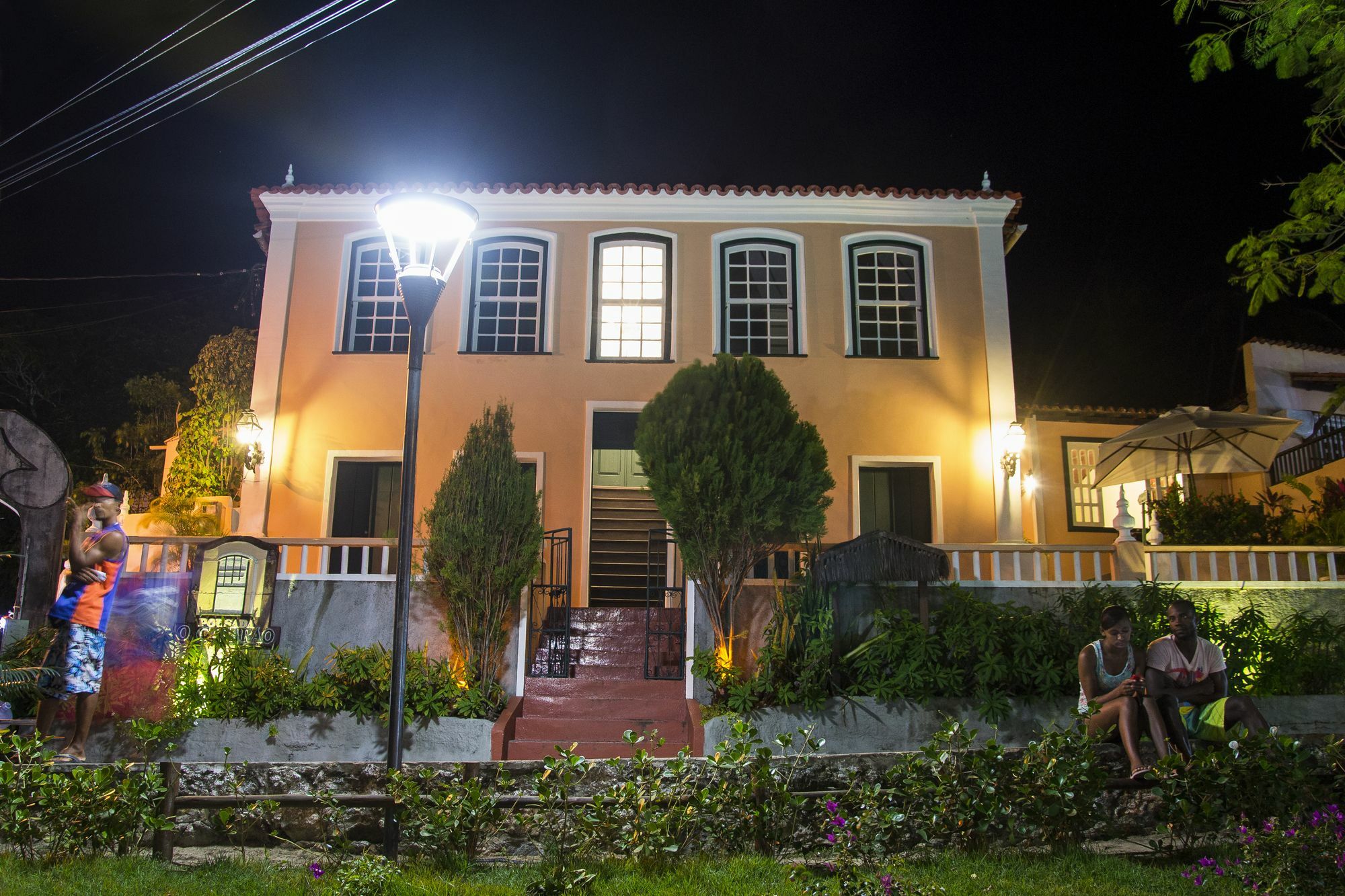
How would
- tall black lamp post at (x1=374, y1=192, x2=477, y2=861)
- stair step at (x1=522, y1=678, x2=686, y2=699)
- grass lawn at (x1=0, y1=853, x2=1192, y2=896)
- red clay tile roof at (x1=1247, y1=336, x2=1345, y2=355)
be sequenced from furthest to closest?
1. red clay tile roof at (x1=1247, y1=336, x2=1345, y2=355)
2. stair step at (x1=522, y1=678, x2=686, y2=699)
3. tall black lamp post at (x1=374, y1=192, x2=477, y2=861)
4. grass lawn at (x1=0, y1=853, x2=1192, y2=896)

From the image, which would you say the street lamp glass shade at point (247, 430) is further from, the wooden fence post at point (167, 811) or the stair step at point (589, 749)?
the wooden fence post at point (167, 811)

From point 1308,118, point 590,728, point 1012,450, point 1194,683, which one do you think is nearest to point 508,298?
point 590,728

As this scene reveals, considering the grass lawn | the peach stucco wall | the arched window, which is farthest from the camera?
the peach stucco wall

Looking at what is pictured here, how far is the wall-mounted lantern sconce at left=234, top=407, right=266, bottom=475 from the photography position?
12695 millimetres

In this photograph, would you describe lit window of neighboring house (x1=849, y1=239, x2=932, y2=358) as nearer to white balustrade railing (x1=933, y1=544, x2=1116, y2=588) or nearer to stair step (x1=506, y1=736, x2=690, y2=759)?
white balustrade railing (x1=933, y1=544, x2=1116, y2=588)

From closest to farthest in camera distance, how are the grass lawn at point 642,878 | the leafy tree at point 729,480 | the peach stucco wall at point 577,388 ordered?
the grass lawn at point 642,878 < the leafy tree at point 729,480 < the peach stucco wall at point 577,388

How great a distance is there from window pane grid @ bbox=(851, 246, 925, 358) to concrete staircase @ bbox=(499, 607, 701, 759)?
18.7 feet

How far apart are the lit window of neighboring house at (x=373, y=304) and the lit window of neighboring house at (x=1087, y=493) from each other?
34.6 feet

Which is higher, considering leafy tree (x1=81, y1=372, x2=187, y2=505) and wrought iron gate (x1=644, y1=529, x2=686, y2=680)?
leafy tree (x1=81, y1=372, x2=187, y2=505)

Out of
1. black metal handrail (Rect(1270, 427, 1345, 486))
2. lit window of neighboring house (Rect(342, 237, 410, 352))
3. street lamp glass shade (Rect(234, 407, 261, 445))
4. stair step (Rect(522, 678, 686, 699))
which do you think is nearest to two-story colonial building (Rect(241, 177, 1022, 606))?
lit window of neighboring house (Rect(342, 237, 410, 352))

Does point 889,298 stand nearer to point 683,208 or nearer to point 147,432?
point 683,208

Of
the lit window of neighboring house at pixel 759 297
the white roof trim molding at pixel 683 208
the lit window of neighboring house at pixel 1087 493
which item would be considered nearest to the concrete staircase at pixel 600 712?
the lit window of neighboring house at pixel 759 297

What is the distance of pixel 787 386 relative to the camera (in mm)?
13102

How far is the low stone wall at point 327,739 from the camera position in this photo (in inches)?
332
